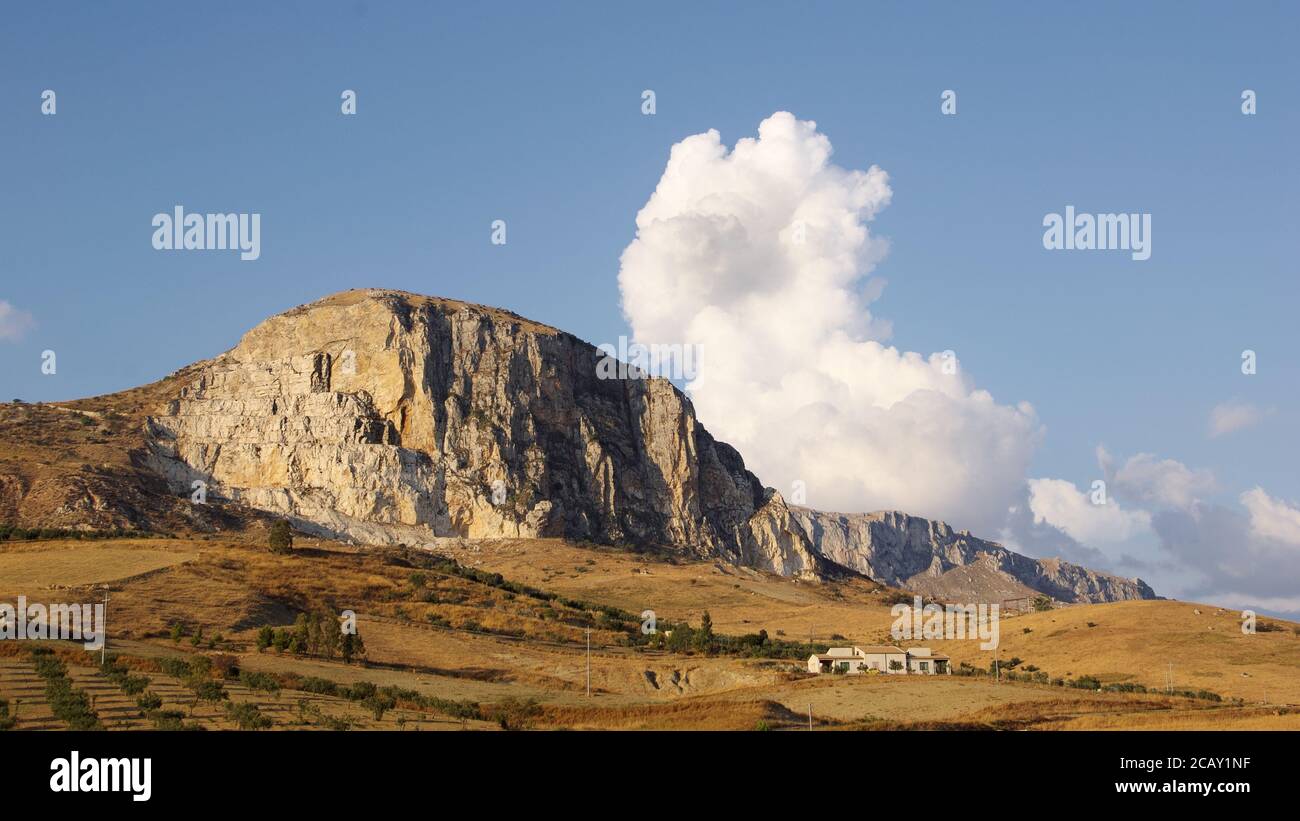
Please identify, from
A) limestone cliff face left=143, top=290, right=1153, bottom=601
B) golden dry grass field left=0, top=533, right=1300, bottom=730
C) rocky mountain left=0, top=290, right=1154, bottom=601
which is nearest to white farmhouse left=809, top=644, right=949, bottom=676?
golden dry grass field left=0, top=533, right=1300, bottom=730

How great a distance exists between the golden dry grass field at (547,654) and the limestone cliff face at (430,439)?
80.0ft

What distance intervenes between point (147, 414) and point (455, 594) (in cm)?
8199

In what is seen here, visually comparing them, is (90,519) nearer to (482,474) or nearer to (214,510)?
(214,510)

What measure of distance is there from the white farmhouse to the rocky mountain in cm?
8516

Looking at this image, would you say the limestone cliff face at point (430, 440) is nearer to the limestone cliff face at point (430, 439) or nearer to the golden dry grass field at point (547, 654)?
the limestone cliff face at point (430, 439)

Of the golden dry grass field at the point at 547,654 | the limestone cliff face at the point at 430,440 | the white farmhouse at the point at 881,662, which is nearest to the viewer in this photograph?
the golden dry grass field at the point at 547,654

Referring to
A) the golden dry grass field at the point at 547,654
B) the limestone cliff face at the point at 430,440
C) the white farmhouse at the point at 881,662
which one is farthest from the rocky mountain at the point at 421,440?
the white farmhouse at the point at 881,662

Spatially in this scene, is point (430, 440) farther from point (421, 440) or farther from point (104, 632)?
point (104, 632)

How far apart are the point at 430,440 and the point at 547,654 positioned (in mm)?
85880

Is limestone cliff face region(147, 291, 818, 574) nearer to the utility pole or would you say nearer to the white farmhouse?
the utility pole

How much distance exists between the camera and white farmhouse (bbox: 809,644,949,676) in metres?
83.6

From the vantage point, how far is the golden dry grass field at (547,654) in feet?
183

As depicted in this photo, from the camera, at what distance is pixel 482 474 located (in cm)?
17275
